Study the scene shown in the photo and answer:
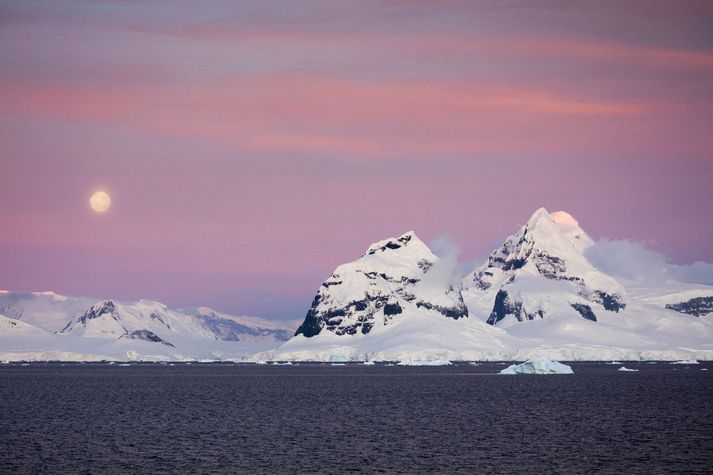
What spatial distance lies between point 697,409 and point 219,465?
289ft

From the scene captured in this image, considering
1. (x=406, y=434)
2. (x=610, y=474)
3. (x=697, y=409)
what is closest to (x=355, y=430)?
(x=406, y=434)

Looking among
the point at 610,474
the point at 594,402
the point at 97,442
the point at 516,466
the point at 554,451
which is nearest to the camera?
the point at 610,474

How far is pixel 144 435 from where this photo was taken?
11806 cm

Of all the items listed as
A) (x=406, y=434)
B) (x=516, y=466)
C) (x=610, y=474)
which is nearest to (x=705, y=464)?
(x=610, y=474)

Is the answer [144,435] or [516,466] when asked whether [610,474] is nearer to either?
[516,466]

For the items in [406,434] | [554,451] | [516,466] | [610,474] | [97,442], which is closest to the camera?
[610,474]

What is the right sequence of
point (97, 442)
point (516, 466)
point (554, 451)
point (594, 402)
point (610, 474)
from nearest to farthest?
point (610, 474), point (516, 466), point (554, 451), point (97, 442), point (594, 402)

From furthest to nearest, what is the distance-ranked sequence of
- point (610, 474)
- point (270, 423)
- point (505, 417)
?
point (505, 417) → point (270, 423) → point (610, 474)

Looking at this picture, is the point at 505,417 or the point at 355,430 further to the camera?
the point at 505,417

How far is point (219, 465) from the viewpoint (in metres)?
91.9

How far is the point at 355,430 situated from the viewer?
408ft

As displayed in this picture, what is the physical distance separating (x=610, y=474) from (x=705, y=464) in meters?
10.1

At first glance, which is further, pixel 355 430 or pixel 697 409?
pixel 697 409

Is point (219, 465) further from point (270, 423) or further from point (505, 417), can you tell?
point (505, 417)
